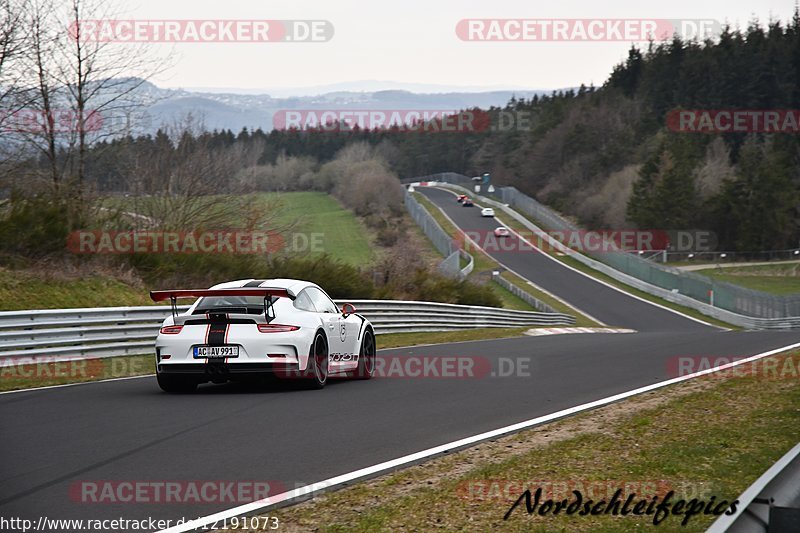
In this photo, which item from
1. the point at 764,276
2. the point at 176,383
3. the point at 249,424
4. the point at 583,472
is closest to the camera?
the point at 583,472

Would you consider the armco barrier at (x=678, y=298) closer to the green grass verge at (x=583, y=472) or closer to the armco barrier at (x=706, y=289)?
the armco barrier at (x=706, y=289)

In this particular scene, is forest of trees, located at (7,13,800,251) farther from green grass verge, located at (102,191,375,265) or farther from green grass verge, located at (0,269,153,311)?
green grass verge, located at (0,269,153,311)

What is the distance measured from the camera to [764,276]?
247ft

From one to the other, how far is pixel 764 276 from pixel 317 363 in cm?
7028

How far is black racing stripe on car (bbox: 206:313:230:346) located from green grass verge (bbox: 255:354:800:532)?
4.02 m

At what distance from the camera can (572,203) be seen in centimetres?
11400

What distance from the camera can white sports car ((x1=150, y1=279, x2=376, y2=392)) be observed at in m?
11.0

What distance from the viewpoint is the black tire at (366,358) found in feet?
44.4

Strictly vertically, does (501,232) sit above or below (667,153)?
below

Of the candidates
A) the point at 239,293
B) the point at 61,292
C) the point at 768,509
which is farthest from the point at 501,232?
the point at 768,509

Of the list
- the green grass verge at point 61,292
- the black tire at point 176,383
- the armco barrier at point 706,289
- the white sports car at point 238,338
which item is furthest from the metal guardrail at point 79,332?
the armco barrier at point 706,289

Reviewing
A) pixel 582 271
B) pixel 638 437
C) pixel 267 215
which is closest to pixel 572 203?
pixel 582 271

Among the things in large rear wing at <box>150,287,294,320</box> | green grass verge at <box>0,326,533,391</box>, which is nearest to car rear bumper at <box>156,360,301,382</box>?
large rear wing at <box>150,287,294,320</box>

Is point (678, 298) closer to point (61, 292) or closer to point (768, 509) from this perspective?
point (61, 292)
